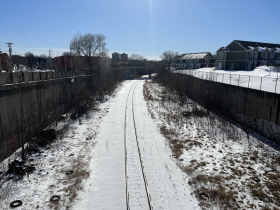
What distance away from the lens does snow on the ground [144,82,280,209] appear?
7225 mm

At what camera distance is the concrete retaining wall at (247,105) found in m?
13.9

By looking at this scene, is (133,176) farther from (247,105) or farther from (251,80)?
(251,80)

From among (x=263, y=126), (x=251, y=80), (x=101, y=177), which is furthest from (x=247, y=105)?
(x=101, y=177)

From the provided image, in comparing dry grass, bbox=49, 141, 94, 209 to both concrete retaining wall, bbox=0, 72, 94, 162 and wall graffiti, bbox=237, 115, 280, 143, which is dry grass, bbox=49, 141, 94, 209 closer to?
concrete retaining wall, bbox=0, 72, 94, 162

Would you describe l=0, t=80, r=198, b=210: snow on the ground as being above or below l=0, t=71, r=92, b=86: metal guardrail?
below

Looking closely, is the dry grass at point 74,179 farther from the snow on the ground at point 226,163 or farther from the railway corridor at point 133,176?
the snow on the ground at point 226,163

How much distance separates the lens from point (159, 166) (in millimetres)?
9430

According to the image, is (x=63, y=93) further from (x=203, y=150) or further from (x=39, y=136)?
(x=203, y=150)

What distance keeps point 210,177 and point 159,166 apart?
2211 mm

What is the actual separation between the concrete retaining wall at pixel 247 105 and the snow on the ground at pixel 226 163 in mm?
923

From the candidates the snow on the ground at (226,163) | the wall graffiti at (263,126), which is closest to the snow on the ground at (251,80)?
the wall graffiti at (263,126)

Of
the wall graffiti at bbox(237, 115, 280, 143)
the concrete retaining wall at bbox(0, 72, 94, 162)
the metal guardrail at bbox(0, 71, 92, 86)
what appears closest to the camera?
the concrete retaining wall at bbox(0, 72, 94, 162)

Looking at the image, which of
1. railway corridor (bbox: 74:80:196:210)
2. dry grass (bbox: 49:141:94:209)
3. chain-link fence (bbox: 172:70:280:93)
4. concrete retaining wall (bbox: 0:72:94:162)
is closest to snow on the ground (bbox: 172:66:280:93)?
chain-link fence (bbox: 172:70:280:93)

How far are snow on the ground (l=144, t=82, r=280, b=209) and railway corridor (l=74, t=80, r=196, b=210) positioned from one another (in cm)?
65
